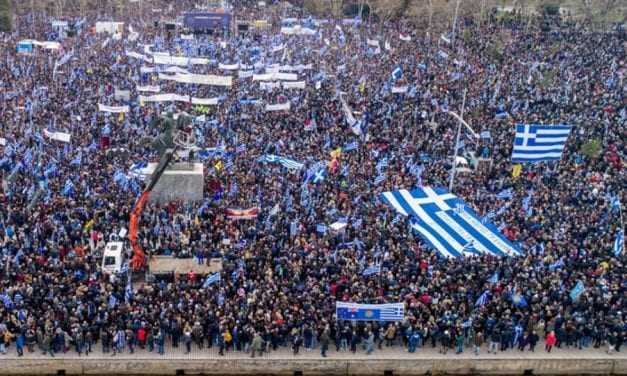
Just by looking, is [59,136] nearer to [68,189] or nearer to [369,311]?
[68,189]

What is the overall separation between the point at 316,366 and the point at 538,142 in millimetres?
12147

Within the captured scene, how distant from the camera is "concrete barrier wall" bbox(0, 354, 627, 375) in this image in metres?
17.2

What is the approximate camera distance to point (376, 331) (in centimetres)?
1830

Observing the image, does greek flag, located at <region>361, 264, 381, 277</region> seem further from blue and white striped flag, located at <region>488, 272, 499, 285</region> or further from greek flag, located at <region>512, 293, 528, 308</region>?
greek flag, located at <region>512, 293, 528, 308</region>

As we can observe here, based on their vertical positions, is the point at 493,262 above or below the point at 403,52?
below

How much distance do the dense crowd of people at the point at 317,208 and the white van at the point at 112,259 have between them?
0.37 m

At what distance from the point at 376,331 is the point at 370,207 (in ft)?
21.8

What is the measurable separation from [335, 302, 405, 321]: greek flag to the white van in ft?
22.4

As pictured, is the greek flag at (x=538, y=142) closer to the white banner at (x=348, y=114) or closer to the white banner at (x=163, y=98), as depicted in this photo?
the white banner at (x=348, y=114)

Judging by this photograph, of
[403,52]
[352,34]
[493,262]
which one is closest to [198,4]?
[352,34]

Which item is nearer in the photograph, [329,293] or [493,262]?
[329,293]

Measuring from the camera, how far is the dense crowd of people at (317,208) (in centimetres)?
1784

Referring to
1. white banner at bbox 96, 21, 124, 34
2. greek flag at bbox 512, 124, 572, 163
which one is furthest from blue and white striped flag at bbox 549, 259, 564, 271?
white banner at bbox 96, 21, 124, 34

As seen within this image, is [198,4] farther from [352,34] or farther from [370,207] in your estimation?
[370,207]
